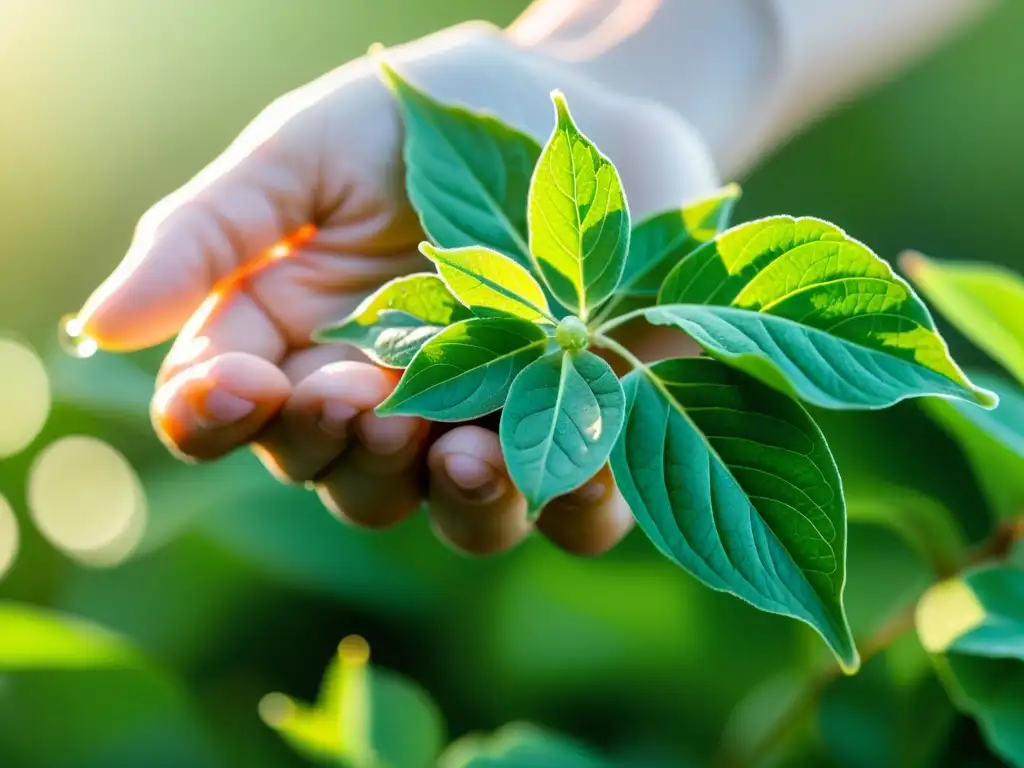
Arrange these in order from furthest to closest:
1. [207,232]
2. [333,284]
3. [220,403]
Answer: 1. [333,284]
2. [207,232]
3. [220,403]

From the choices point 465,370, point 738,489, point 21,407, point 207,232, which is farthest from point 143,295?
point 21,407

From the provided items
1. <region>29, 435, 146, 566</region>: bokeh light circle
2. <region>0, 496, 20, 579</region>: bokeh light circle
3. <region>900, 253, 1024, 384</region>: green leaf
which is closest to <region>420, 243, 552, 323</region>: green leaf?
<region>900, 253, 1024, 384</region>: green leaf

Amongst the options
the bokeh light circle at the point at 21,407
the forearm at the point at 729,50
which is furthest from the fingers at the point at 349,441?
the bokeh light circle at the point at 21,407

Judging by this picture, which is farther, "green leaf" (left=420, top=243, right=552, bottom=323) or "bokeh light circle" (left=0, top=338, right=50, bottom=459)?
"bokeh light circle" (left=0, top=338, right=50, bottom=459)

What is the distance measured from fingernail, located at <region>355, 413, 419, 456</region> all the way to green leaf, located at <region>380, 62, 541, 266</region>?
108mm

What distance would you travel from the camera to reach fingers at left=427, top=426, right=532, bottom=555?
1.79ft

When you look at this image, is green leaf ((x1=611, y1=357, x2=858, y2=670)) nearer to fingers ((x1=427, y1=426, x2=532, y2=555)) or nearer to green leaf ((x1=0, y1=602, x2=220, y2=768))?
fingers ((x1=427, y1=426, x2=532, y2=555))

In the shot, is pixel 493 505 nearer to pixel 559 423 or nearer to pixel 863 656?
pixel 559 423

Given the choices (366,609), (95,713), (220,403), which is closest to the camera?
(220,403)

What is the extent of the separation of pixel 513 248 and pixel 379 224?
20 centimetres

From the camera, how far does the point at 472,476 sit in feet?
1.78

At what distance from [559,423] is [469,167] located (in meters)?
0.23

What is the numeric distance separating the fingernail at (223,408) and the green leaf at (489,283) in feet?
0.52

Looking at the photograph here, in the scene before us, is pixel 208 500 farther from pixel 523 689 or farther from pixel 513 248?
pixel 513 248
